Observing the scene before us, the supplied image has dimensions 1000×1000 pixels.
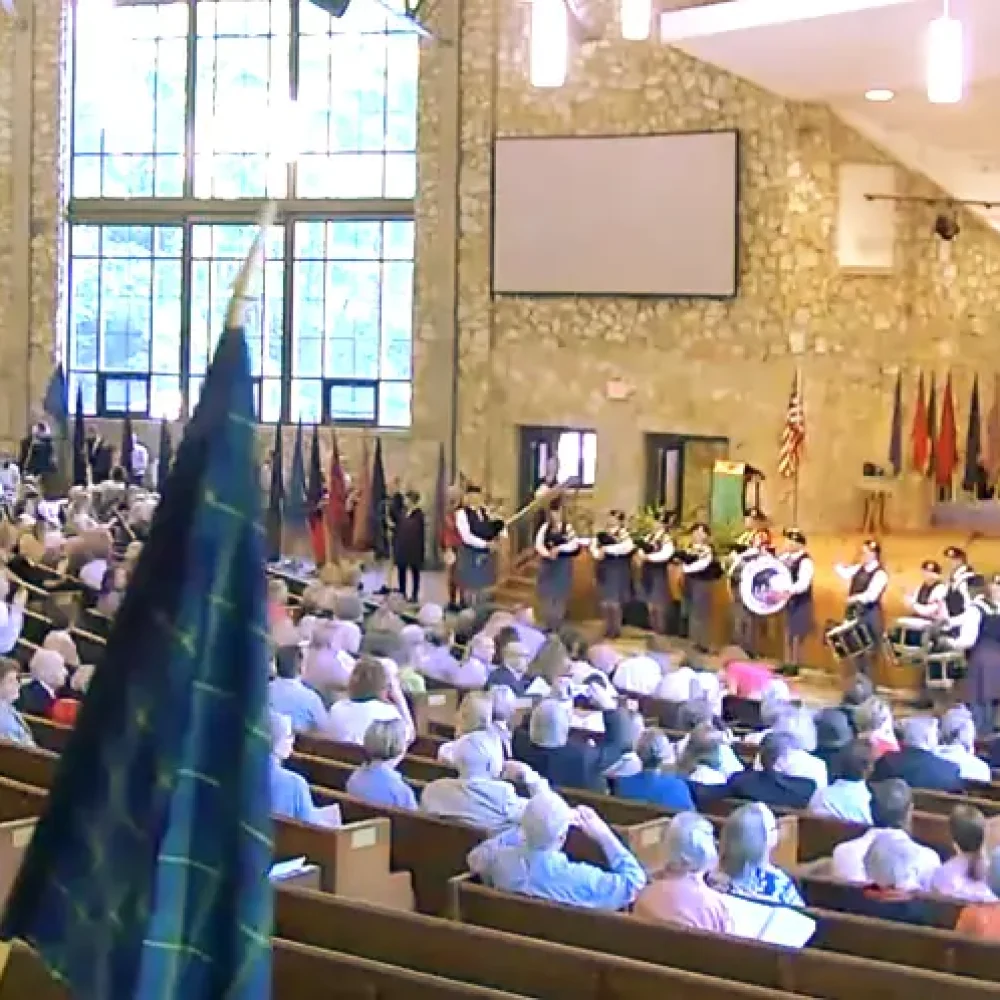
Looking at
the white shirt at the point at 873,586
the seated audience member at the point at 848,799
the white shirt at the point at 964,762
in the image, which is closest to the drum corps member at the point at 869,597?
the white shirt at the point at 873,586

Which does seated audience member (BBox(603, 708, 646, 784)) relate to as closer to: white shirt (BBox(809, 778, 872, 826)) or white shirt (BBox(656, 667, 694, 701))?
white shirt (BBox(809, 778, 872, 826))

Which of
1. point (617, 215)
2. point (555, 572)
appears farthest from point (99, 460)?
point (555, 572)

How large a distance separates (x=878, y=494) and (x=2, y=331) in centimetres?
1018

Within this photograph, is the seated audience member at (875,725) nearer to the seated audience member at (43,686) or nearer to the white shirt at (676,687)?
the white shirt at (676,687)

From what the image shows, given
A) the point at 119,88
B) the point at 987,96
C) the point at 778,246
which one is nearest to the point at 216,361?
the point at 987,96

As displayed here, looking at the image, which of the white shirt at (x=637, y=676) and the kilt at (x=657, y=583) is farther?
the kilt at (x=657, y=583)

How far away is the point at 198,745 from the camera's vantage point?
2.61m

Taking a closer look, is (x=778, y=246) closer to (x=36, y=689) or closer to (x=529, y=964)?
(x=36, y=689)

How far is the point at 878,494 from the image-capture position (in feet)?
61.8

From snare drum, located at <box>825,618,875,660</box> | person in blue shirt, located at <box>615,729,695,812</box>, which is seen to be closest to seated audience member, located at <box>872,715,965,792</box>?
person in blue shirt, located at <box>615,729,695,812</box>

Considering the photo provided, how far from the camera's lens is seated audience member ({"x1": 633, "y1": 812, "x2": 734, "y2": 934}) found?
5.40 m

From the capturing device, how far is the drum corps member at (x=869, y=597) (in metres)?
13.9

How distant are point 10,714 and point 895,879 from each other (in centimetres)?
371

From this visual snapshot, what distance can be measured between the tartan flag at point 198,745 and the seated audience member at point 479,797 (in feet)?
13.4
